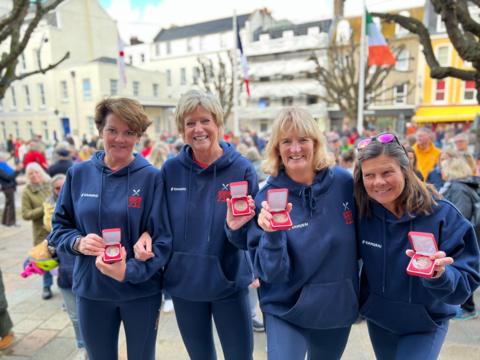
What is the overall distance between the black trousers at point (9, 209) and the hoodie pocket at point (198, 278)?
7.90 m

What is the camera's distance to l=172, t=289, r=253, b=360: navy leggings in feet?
7.64

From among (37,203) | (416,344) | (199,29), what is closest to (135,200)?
(416,344)

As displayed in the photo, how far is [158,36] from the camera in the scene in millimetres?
44469

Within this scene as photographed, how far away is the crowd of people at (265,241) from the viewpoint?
6.34ft

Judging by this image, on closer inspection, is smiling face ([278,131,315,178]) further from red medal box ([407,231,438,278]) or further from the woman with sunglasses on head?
red medal box ([407,231,438,278])

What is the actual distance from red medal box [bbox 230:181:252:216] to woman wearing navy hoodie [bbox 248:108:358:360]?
108 millimetres

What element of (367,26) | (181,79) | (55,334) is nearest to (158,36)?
(181,79)

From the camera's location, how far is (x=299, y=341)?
6.89 ft

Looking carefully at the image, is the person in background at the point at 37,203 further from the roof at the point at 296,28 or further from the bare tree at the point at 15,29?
the roof at the point at 296,28

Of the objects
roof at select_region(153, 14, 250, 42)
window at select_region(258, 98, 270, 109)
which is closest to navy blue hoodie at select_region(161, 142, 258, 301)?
window at select_region(258, 98, 270, 109)

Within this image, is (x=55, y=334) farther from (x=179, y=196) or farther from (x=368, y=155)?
(x=368, y=155)

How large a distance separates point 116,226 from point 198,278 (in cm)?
64

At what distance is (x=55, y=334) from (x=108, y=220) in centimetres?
243

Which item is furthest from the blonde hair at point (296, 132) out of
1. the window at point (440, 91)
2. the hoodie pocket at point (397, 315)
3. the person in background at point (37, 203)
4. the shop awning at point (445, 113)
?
the window at point (440, 91)
